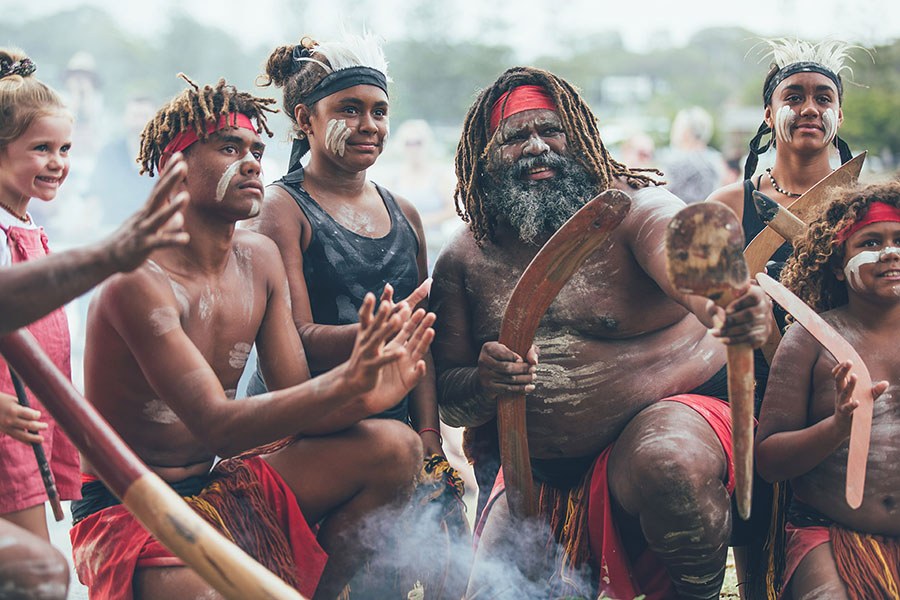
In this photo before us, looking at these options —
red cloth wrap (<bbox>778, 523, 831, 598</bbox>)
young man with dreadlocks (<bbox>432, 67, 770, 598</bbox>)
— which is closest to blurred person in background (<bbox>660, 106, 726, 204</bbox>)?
young man with dreadlocks (<bbox>432, 67, 770, 598</bbox>)

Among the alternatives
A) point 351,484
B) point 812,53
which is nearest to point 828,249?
point 812,53

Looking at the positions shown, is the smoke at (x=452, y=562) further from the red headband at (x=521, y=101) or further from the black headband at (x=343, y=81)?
the black headband at (x=343, y=81)

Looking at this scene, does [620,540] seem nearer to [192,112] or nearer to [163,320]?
[163,320]

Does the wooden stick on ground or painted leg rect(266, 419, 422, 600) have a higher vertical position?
the wooden stick on ground

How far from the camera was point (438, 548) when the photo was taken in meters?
3.28

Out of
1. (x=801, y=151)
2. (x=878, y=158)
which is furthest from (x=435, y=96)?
(x=801, y=151)

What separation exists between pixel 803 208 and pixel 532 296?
125 centimetres

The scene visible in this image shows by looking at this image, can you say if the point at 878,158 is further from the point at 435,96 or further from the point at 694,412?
the point at 435,96

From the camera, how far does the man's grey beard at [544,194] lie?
3494 mm

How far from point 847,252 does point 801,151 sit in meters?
1.03

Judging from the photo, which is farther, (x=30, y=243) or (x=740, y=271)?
(x=30, y=243)

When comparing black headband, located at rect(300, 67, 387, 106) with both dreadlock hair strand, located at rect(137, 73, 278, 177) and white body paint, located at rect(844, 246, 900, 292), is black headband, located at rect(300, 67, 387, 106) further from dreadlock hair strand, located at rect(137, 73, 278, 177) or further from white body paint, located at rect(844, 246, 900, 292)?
white body paint, located at rect(844, 246, 900, 292)

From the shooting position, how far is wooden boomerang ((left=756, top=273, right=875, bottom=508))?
290 cm

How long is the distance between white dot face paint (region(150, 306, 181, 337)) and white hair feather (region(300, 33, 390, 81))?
1217 mm
